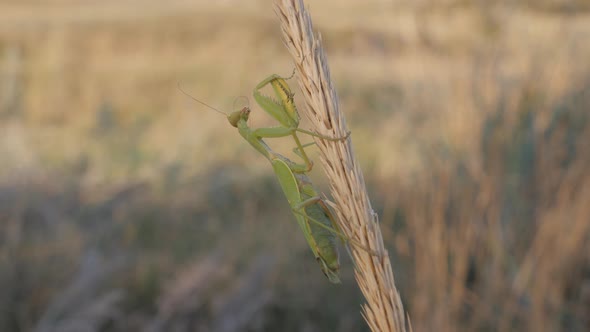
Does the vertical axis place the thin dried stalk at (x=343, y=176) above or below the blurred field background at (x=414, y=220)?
above

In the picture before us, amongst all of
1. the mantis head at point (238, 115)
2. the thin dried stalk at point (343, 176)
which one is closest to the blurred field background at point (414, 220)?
the mantis head at point (238, 115)

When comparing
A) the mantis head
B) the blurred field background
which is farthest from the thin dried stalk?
the blurred field background

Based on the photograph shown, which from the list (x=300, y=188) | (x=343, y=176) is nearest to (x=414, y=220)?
(x=300, y=188)

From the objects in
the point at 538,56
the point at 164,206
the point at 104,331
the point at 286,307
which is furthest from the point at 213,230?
the point at 538,56

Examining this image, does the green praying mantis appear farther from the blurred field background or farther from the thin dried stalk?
the blurred field background

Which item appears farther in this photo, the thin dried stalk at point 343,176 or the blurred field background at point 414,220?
the blurred field background at point 414,220

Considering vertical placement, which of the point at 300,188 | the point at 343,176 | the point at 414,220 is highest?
the point at 343,176

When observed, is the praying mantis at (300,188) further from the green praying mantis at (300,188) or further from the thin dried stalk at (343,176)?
the thin dried stalk at (343,176)

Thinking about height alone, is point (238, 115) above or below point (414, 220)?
above

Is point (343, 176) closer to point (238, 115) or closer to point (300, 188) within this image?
point (300, 188)
